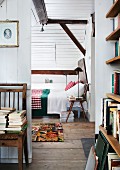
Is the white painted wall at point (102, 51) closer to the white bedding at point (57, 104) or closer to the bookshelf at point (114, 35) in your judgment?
the bookshelf at point (114, 35)

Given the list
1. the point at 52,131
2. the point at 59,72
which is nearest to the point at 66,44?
the point at 59,72

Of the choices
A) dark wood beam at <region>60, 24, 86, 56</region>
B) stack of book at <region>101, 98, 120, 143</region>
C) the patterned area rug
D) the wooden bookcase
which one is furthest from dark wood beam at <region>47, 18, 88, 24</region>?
stack of book at <region>101, 98, 120, 143</region>

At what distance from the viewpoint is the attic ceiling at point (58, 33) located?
4.67m

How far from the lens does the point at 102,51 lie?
272cm

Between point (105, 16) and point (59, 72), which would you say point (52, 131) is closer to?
point (105, 16)

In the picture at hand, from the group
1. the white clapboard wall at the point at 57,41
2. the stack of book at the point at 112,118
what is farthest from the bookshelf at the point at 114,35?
the white clapboard wall at the point at 57,41

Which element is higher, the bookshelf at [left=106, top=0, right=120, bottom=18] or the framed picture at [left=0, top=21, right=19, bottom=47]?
the bookshelf at [left=106, top=0, right=120, bottom=18]

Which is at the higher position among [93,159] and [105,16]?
[105,16]

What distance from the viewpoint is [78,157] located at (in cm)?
299

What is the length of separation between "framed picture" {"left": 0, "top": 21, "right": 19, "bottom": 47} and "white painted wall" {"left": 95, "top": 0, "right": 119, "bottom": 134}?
Result: 98 cm

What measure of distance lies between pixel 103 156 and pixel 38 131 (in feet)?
8.05

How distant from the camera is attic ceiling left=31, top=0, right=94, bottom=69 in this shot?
4672 millimetres

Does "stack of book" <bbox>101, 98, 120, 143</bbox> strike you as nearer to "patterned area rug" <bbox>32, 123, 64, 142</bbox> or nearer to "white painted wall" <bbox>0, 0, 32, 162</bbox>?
"white painted wall" <bbox>0, 0, 32, 162</bbox>

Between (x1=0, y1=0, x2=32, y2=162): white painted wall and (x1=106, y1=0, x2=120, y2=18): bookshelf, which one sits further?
(x1=0, y1=0, x2=32, y2=162): white painted wall
